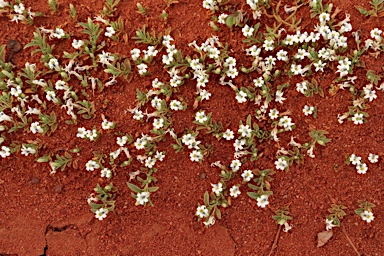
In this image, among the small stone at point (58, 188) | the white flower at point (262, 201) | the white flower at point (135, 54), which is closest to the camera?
the white flower at point (262, 201)

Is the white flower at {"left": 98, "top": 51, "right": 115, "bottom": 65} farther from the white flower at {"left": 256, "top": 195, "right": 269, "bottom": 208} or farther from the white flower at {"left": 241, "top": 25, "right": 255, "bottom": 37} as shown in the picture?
the white flower at {"left": 256, "top": 195, "right": 269, "bottom": 208}

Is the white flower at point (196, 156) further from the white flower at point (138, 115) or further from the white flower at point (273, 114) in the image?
the white flower at point (273, 114)

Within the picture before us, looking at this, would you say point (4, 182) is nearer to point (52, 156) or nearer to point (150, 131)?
point (52, 156)

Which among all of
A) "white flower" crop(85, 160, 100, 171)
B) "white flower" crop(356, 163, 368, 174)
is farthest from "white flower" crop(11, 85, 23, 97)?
"white flower" crop(356, 163, 368, 174)

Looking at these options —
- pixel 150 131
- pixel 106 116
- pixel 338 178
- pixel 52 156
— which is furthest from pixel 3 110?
pixel 338 178

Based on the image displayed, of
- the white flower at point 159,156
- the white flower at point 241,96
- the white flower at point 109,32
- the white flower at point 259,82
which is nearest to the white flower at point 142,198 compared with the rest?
the white flower at point 159,156

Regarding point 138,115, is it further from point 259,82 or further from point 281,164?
point 281,164

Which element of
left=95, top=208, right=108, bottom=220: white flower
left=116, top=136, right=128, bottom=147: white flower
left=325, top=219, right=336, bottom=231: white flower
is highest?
left=116, top=136, right=128, bottom=147: white flower
